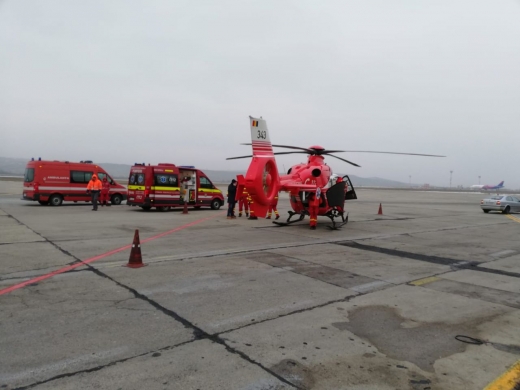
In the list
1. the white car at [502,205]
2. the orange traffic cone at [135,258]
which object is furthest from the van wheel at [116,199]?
the white car at [502,205]

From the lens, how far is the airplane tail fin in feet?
31.6

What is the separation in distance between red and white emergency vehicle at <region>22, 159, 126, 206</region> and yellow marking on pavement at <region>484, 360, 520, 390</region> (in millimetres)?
21623

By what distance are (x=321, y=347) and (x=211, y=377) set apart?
51.9 inches

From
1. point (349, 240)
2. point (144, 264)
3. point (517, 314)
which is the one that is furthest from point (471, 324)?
point (349, 240)

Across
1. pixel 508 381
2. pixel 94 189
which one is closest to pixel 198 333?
pixel 508 381

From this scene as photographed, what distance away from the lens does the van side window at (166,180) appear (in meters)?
19.5

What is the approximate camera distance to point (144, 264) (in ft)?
24.8

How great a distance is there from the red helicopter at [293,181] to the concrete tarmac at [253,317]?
162 centimetres

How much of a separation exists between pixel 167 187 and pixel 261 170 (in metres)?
11.4

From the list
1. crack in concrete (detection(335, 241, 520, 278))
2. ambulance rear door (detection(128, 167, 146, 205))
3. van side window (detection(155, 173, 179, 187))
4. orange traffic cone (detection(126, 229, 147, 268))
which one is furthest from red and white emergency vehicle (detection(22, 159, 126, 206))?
crack in concrete (detection(335, 241, 520, 278))

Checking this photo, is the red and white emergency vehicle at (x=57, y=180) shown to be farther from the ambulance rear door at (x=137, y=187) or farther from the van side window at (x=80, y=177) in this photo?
the ambulance rear door at (x=137, y=187)

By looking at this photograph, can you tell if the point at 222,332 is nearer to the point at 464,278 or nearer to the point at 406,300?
the point at 406,300

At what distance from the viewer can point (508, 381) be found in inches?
137

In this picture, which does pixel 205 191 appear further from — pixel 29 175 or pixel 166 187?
pixel 29 175
